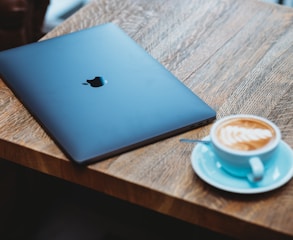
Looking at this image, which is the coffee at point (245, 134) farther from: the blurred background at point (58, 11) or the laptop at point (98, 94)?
the blurred background at point (58, 11)

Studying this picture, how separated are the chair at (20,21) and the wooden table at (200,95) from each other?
338mm

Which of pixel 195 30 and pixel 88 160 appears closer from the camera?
pixel 88 160

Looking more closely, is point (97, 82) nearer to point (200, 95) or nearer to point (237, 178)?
point (200, 95)

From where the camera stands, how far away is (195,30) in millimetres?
1308

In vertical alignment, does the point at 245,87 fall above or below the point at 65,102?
below

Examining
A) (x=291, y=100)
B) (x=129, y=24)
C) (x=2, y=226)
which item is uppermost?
(x=129, y=24)

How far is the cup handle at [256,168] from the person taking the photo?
81 centimetres

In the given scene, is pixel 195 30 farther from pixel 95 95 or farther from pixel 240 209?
pixel 240 209

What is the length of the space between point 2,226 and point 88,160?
698 mm

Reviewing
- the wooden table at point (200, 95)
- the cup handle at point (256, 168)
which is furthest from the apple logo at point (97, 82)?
the cup handle at point (256, 168)

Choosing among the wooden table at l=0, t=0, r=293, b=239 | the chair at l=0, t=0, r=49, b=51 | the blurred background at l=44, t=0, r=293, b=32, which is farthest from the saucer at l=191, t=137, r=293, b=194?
the blurred background at l=44, t=0, r=293, b=32

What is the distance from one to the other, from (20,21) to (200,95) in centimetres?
83

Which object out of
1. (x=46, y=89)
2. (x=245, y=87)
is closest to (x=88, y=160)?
(x=46, y=89)

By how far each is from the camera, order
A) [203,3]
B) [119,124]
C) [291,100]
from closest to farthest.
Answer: [119,124]
[291,100]
[203,3]
